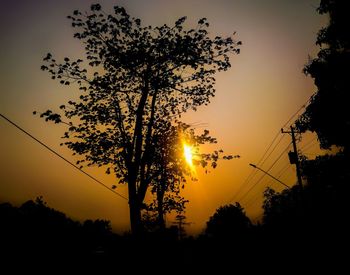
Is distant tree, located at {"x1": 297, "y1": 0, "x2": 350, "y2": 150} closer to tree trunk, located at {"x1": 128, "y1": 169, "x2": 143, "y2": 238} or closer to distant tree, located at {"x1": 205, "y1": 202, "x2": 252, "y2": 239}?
tree trunk, located at {"x1": 128, "y1": 169, "x2": 143, "y2": 238}

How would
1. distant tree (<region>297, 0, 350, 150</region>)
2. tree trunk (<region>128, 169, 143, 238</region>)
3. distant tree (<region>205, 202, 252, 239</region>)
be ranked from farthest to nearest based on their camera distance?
distant tree (<region>205, 202, 252, 239</region>), tree trunk (<region>128, 169, 143, 238</region>), distant tree (<region>297, 0, 350, 150</region>)

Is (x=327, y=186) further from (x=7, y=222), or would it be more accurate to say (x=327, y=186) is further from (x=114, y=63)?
(x=7, y=222)

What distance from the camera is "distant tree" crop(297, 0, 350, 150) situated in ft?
51.5

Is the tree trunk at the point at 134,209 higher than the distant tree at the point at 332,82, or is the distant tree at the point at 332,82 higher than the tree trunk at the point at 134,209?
the distant tree at the point at 332,82

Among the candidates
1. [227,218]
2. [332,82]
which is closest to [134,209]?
[332,82]

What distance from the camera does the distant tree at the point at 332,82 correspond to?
1569 cm

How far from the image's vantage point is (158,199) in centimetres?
3494

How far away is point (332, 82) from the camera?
55.3 ft

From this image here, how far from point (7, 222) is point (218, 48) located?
23.1 meters

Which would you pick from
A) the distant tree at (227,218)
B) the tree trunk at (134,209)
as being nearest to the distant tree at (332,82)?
the tree trunk at (134,209)

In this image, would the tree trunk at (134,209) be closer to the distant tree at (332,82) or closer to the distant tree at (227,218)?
the distant tree at (332,82)

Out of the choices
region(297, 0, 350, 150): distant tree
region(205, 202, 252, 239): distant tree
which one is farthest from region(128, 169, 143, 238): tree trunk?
region(205, 202, 252, 239): distant tree

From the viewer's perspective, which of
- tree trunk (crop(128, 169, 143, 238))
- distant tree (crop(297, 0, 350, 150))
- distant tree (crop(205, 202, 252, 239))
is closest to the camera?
distant tree (crop(297, 0, 350, 150))

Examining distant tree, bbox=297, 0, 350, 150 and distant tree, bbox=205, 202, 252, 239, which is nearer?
distant tree, bbox=297, 0, 350, 150
